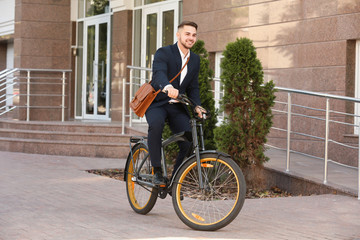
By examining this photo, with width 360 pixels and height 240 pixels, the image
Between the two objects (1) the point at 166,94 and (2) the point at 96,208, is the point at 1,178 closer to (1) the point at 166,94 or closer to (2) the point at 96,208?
(2) the point at 96,208

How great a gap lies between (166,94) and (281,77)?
596 cm

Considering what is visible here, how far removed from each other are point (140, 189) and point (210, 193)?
1179 mm

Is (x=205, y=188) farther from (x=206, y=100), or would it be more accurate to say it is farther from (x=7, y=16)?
(x=7, y=16)

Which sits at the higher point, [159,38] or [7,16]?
[7,16]

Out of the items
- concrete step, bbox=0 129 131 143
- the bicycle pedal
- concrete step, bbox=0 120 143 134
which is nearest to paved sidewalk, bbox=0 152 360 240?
the bicycle pedal

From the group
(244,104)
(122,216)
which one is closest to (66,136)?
(244,104)

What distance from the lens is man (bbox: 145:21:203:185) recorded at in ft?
18.9

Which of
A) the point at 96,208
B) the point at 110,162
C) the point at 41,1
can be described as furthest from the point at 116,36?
the point at 96,208

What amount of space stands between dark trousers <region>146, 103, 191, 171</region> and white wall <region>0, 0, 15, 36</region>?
1893 cm

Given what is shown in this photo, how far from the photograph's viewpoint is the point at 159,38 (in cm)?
1579

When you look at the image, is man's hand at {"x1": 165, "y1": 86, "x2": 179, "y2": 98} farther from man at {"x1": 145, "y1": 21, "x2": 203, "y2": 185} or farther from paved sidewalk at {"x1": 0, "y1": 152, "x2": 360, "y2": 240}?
paved sidewalk at {"x1": 0, "y1": 152, "x2": 360, "y2": 240}

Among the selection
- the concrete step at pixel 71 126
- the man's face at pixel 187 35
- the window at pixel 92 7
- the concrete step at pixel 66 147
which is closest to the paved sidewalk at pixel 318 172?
the man's face at pixel 187 35

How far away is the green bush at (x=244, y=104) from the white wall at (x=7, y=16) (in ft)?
56.3

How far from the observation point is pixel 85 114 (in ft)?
61.6
